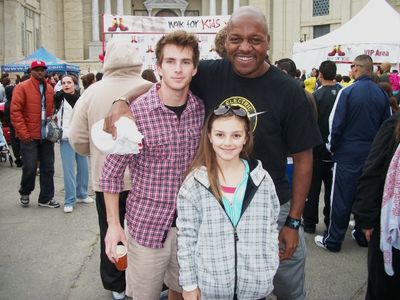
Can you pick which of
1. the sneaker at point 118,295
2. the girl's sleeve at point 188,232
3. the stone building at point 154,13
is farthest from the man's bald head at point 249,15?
the stone building at point 154,13

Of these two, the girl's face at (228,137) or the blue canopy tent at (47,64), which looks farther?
the blue canopy tent at (47,64)

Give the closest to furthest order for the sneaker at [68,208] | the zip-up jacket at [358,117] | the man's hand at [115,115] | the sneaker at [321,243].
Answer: the man's hand at [115,115], the zip-up jacket at [358,117], the sneaker at [321,243], the sneaker at [68,208]

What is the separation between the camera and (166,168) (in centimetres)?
264

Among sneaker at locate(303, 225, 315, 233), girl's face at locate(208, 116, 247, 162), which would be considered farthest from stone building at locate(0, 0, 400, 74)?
girl's face at locate(208, 116, 247, 162)

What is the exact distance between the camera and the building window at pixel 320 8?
120 ft

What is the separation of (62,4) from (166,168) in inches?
1514

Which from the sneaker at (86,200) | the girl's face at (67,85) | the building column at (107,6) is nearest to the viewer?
the girl's face at (67,85)

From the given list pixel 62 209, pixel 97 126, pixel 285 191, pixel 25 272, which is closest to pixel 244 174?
pixel 285 191

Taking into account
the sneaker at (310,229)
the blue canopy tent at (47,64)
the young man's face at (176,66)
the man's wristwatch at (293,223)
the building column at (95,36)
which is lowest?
the sneaker at (310,229)

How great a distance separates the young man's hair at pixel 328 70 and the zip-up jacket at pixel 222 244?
3.94 m

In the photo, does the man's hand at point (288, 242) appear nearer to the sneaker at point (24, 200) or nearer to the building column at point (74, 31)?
the sneaker at point (24, 200)

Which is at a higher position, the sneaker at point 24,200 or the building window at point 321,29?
the building window at point 321,29

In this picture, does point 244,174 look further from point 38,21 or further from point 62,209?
point 38,21

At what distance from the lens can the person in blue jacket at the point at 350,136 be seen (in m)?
5.11
